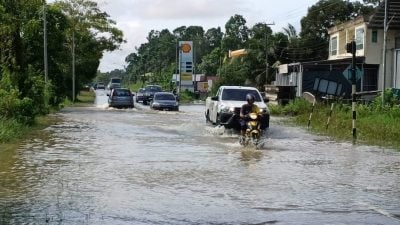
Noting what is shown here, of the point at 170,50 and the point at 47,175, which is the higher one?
the point at 170,50

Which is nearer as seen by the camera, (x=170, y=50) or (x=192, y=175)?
(x=192, y=175)

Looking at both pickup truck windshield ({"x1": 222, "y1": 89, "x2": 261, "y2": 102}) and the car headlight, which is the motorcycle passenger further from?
pickup truck windshield ({"x1": 222, "y1": 89, "x2": 261, "y2": 102})

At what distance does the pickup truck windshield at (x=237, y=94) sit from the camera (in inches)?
922

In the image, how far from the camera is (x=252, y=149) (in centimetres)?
1669

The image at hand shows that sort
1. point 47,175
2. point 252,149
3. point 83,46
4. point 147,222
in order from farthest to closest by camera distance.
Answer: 1. point 83,46
2. point 252,149
3. point 47,175
4. point 147,222

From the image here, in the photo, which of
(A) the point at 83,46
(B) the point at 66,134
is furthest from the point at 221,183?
(A) the point at 83,46

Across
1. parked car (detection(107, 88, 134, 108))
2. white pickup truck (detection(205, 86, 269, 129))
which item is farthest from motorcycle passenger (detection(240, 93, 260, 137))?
parked car (detection(107, 88, 134, 108))

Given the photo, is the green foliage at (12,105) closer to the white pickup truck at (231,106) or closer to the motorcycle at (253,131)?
the white pickup truck at (231,106)

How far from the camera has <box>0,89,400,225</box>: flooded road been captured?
827 cm

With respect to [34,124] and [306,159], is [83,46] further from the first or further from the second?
[306,159]

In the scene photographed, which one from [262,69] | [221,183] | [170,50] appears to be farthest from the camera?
[170,50]

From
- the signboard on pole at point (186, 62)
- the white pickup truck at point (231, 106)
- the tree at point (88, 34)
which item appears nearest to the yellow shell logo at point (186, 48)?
the signboard on pole at point (186, 62)

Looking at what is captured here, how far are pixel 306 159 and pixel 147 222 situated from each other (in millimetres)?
7811

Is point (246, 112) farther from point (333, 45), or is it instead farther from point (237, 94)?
point (333, 45)
